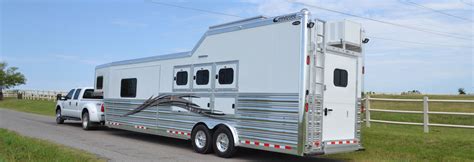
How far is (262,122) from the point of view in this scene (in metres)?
9.66

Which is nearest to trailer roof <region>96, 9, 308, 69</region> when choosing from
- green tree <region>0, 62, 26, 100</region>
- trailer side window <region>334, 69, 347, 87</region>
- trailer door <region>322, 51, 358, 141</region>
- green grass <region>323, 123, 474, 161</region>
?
trailer door <region>322, 51, 358, 141</region>

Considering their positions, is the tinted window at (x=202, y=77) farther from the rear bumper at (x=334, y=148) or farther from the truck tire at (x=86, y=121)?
the truck tire at (x=86, y=121)

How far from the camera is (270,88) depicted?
31.4ft

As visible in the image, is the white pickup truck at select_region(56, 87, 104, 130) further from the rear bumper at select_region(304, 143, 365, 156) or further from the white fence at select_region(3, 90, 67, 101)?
the white fence at select_region(3, 90, 67, 101)

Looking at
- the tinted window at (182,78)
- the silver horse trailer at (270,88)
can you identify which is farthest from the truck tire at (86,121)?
the tinted window at (182,78)

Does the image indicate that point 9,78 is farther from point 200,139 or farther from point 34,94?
point 200,139

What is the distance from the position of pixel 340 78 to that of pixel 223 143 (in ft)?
9.66

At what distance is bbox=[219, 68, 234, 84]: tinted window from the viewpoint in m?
10.6

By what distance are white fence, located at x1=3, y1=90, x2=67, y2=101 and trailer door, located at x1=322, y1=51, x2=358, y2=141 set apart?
119ft

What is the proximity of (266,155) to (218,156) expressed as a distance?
4.05 feet

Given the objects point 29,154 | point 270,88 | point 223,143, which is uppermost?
point 270,88

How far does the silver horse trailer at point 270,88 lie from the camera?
9008mm

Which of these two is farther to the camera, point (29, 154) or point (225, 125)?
point (225, 125)

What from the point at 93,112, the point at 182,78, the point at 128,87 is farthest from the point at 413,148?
the point at 93,112
